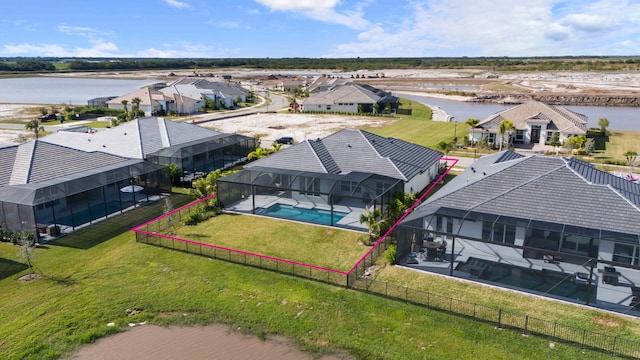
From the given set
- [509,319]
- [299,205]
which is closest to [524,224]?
[509,319]

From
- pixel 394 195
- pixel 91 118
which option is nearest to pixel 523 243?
pixel 394 195

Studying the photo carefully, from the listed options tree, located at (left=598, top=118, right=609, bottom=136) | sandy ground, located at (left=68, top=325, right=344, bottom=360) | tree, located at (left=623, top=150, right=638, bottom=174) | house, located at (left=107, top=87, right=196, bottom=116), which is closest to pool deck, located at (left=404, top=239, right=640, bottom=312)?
sandy ground, located at (left=68, top=325, right=344, bottom=360)

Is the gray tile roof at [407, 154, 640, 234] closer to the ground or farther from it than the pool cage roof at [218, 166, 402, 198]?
farther from it

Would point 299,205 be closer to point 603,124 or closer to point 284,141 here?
point 284,141

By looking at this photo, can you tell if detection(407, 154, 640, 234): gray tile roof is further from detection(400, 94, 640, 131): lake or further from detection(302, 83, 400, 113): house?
detection(302, 83, 400, 113): house

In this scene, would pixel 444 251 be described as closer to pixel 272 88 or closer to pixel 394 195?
pixel 394 195

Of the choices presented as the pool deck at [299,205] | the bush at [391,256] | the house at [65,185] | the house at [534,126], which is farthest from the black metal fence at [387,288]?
the house at [534,126]
